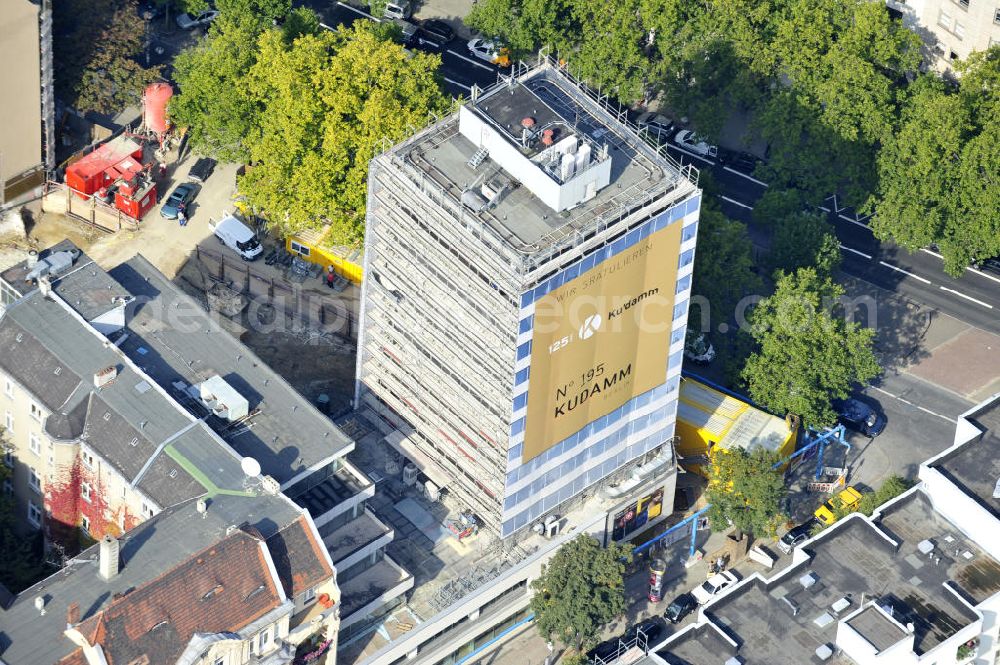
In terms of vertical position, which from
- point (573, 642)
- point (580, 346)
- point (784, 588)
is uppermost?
point (580, 346)

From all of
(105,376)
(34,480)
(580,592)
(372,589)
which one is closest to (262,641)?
(372,589)

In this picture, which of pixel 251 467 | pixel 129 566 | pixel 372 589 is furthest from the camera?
pixel 372 589

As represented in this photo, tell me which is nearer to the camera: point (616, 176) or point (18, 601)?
point (18, 601)

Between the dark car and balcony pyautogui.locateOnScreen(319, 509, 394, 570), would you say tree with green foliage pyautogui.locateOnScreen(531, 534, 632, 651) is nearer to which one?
the dark car

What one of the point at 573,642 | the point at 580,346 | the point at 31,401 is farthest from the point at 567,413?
the point at 31,401

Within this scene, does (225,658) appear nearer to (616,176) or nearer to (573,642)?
(573,642)

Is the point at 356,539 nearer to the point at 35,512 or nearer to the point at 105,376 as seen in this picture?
the point at 105,376

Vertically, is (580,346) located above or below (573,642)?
above
